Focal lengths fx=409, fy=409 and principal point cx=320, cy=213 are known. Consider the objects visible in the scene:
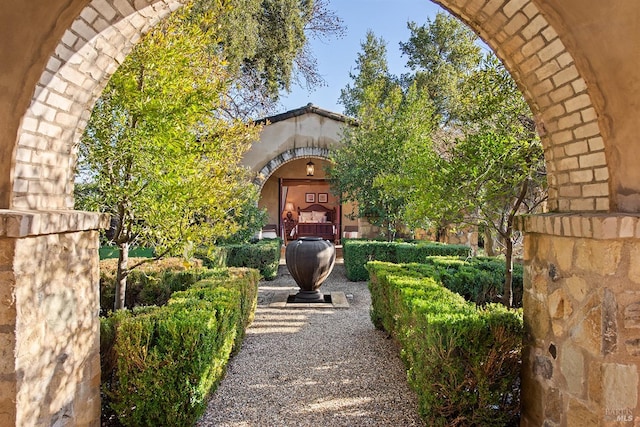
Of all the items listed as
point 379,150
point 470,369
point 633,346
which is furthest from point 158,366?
point 379,150

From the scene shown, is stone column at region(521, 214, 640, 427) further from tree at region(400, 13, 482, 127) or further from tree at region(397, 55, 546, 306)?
tree at region(400, 13, 482, 127)

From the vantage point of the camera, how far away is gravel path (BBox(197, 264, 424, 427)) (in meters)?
3.34

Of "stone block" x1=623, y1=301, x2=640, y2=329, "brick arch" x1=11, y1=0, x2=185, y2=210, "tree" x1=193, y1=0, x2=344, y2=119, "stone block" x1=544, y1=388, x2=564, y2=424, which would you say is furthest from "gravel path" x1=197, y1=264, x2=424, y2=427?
"tree" x1=193, y1=0, x2=344, y2=119

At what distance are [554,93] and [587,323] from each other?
4.64ft

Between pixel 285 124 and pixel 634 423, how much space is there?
1160 centimetres

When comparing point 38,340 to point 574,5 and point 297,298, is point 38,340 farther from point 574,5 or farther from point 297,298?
point 297,298

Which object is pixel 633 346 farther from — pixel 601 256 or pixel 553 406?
pixel 553 406

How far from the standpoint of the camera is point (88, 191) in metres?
4.38

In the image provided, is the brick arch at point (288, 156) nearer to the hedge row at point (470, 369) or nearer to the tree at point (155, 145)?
the tree at point (155, 145)

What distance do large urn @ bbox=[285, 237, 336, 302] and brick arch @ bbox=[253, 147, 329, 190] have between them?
17.9ft

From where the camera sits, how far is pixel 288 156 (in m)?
12.8

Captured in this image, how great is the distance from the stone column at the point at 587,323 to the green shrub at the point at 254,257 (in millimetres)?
7586

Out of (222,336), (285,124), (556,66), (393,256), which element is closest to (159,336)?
(222,336)

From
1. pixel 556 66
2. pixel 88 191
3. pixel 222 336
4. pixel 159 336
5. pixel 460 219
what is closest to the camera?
pixel 556 66
